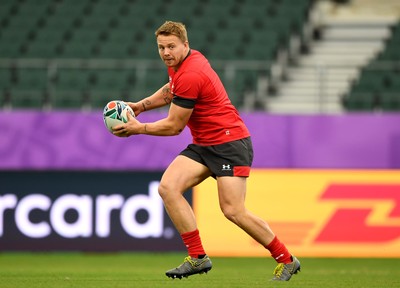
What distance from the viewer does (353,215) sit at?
14344 mm

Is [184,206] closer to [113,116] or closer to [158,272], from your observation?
[113,116]

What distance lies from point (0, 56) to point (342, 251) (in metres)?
7.46

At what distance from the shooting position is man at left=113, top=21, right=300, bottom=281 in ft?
27.1

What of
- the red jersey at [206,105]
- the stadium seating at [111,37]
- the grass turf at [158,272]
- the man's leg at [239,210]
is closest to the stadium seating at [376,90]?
the stadium seating at [111,37]

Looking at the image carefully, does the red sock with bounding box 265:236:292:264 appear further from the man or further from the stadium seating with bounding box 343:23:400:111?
the stadium seating with bounding box 343:23:400:111

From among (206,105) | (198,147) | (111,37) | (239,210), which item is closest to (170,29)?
(206,105)

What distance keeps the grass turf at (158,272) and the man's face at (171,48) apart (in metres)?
1.84

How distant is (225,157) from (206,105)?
47cm

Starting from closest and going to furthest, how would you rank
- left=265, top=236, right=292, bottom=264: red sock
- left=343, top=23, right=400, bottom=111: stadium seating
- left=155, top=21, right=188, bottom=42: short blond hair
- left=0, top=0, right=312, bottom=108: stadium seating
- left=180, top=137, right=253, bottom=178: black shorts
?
left=155, top=21, right=188, bottom=42: short blond hair
left=180, top=137, right=253, bottom=178: black shorts
left=265, top=236, right=292, bottom=264: red sock
left=343, top=23, right=400, bottom=111: stadium seating
left=0, top=0, right=312, bottom=108: stadium seating

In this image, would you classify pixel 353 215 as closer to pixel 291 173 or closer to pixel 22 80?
pixel 291 173

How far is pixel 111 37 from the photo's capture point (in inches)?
738

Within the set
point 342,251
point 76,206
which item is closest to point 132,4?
point 76,206

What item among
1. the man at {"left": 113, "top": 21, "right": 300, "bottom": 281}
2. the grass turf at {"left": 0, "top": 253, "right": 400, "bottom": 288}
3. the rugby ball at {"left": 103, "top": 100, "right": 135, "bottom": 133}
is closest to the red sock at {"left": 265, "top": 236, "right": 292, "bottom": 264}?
the man at {"left": 113, "top": 21, "right": 300, "bottom": 281}

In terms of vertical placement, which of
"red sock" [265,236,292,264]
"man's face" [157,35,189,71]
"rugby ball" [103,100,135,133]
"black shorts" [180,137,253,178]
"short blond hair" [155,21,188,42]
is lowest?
"red sock" [265,236,292,264]
